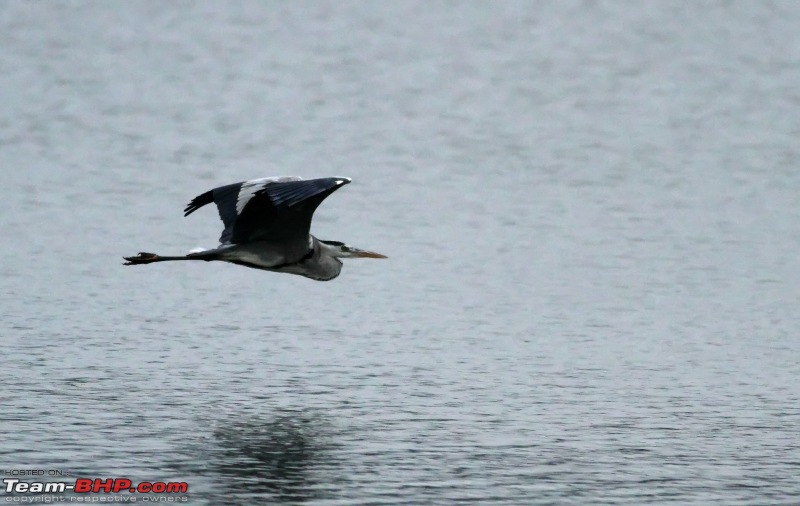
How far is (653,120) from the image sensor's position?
2953 centimetres

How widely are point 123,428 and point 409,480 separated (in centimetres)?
229

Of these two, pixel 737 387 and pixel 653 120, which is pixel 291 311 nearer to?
pixel 737 387

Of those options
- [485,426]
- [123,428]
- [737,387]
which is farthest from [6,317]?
[737,387]

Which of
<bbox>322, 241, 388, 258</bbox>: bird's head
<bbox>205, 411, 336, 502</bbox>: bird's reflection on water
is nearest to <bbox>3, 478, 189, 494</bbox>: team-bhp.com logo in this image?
<bbox>205, 411, 336, 502</bbox>: bird's reflection on water

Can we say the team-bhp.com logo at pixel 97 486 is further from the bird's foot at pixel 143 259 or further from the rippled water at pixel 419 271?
the bird's foot at pixel 143 259

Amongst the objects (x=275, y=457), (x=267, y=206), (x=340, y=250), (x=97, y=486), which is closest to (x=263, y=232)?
(x=267, y=206)

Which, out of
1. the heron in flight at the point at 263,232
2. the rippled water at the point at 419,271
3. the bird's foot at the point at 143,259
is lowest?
the rippled water at the point at 419,271
